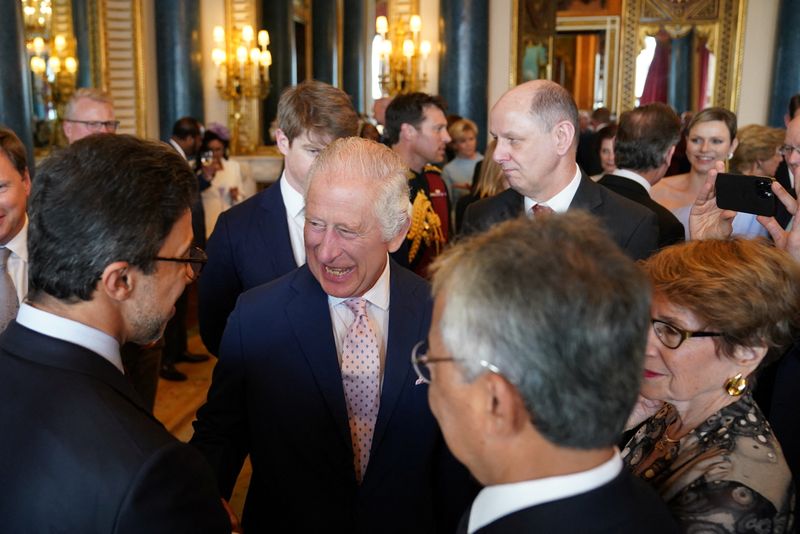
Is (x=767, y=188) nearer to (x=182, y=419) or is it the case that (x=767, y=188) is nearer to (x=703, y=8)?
(x=182, y=419)

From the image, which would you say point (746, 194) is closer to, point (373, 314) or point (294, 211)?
point (373, 314)

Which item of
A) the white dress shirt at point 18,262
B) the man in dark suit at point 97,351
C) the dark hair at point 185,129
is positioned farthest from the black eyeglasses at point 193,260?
the dark hair at point 185,129

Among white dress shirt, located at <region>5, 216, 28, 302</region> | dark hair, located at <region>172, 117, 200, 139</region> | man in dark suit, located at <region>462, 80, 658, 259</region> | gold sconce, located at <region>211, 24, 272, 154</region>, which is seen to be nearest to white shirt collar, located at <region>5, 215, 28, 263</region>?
white dress shirt, located at <region>5, 216, 28, 302</region>

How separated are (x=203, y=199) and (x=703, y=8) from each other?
11.5 m

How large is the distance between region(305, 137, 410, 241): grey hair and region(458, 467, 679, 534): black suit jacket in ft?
3.50

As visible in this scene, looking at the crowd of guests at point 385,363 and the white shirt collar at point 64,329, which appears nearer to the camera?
the crowd of guests at point 385,363

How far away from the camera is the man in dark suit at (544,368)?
100cm

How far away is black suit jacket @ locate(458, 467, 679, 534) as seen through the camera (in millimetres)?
1070

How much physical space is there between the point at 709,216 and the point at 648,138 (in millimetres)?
997

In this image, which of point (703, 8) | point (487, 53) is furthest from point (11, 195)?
point (703, 8)

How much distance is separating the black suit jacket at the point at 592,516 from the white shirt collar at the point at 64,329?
2.46 feet

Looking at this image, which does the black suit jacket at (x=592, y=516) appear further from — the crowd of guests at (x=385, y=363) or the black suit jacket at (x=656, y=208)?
the black suit jacket at (x=656, y=208)

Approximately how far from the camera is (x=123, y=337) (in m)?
1.44

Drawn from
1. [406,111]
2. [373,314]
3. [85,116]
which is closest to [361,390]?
[373,314]
